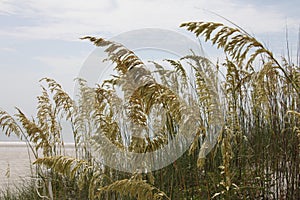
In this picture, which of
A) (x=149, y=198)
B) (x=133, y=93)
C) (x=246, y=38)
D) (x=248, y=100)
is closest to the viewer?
→ (x=246, y=38)

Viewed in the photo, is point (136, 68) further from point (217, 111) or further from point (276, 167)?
point (276, 167)

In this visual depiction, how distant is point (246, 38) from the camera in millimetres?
1904

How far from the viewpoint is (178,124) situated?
9.50 ft

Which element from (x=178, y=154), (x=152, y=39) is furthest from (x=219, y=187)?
(x=152, y=39)

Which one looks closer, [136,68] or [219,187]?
[136,68]

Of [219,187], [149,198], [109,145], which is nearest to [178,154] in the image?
[219,187]

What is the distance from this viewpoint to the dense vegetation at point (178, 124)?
7.01 feet

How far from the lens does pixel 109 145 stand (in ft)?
8.99

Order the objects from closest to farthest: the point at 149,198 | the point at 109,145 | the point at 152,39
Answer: the point at 149,198, the point at 109,145, the point at 152,39

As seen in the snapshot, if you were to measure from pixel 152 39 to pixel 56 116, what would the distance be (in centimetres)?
127

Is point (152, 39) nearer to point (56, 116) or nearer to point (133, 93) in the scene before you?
point (133, 93)

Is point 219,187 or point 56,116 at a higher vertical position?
point 56,116

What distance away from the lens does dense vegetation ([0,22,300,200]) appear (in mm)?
2137

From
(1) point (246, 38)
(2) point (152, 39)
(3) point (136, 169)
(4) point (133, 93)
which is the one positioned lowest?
(3) point (136, 169)
